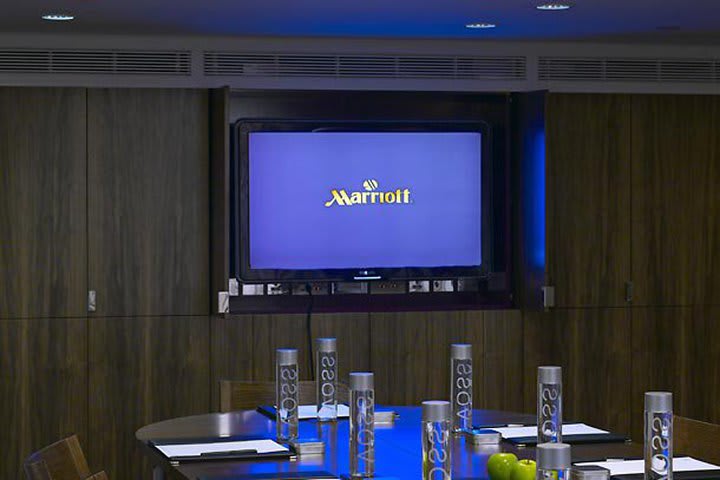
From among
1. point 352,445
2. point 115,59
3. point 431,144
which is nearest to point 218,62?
point 115,59

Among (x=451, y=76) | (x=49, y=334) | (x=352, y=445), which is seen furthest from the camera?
(x=451, y=76)

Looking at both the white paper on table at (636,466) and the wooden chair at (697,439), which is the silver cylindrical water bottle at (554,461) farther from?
the wooden chair at (697,439)

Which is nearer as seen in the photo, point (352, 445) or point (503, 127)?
point (352, 445)

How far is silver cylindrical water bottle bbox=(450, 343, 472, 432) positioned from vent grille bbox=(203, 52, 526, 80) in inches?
125

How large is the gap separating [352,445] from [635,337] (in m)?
4.44

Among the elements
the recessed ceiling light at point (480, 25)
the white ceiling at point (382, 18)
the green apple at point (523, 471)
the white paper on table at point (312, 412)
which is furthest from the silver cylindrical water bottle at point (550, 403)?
the recessed ceiling light at point (480, 25)

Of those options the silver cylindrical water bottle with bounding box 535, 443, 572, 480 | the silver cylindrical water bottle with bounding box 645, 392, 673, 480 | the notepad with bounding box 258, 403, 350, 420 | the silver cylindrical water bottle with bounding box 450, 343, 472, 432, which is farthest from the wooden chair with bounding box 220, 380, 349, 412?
the silver cylindrical water bottle with bounding box 535, 443, 572, 480

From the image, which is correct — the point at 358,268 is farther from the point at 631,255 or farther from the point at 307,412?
the point at 307,412

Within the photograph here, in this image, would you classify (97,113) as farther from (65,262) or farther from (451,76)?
(451,76)

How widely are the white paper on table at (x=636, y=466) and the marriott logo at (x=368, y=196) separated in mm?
3865

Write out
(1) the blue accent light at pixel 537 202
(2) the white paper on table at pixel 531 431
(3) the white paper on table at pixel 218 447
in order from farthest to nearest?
(1) the blue accent light at pixel 537 202 → (2) the white paper on table at pixel 531 431 → (3) the white paper on table at pixel 218 447

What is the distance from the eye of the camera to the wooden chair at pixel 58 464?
347 centimetres

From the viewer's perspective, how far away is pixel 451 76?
745 centimetres

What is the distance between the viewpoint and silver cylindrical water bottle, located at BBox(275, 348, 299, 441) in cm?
411
